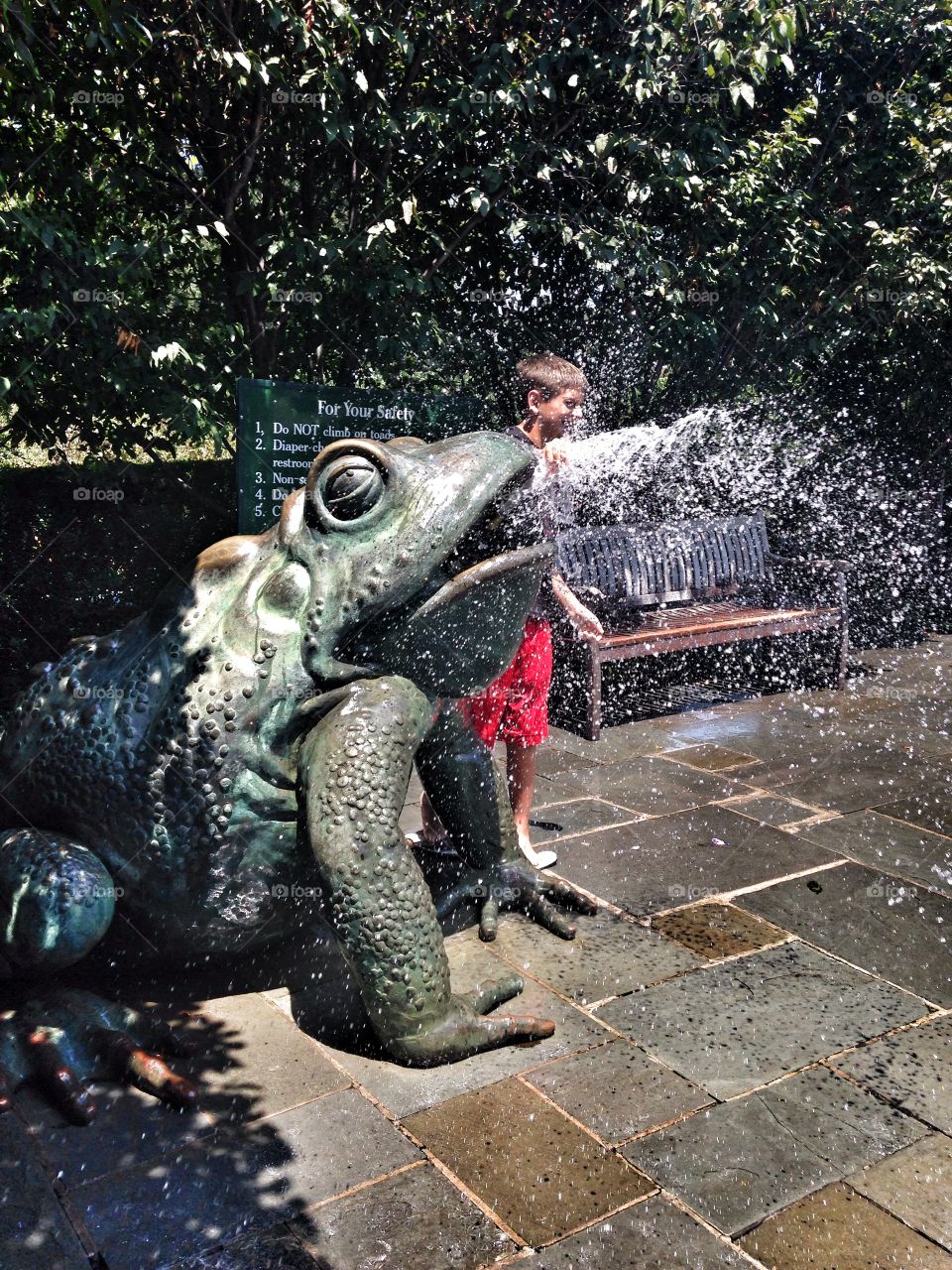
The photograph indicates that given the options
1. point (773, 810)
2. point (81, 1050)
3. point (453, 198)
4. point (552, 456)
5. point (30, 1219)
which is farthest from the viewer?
point (453, 198)

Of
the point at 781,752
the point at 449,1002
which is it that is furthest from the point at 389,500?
the point at 781,752

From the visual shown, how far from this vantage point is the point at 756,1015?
331cm

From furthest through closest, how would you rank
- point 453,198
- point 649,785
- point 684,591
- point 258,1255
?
point 684,591, point 453,198, point 649,785, point 258,1255

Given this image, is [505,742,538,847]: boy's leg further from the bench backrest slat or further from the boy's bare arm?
the bench backrest slat

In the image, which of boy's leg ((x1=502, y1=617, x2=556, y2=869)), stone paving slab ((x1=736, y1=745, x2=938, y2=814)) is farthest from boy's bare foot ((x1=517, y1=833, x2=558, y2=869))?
stone paving slab ((x1=736, y1=745, x2=938, y2=814))

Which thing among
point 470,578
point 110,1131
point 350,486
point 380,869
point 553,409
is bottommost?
point 110,1131

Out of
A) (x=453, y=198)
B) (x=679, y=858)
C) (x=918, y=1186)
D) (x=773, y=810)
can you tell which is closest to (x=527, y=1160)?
(x=918, y=1186)

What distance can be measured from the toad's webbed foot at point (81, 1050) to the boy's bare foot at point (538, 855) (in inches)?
72.1

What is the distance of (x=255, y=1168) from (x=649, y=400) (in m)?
7.61

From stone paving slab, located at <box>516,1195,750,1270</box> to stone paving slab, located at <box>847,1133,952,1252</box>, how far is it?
1.47 feet

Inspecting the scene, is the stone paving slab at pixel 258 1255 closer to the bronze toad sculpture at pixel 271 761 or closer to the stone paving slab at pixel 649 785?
the bronze toad sculpture at pixel 271 761

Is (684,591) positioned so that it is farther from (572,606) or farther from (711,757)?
(572,606)

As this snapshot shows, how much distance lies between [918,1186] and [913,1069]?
1.79 feet

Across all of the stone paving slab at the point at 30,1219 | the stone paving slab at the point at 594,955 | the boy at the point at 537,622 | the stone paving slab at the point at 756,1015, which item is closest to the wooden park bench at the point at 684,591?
the boy at the point at 537,622
